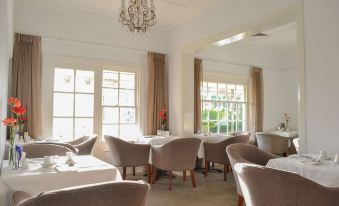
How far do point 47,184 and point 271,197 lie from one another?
172cm

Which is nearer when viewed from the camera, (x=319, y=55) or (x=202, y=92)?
(x=319, y=55)

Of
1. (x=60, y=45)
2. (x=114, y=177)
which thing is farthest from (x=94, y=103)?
(x=114, y=177)

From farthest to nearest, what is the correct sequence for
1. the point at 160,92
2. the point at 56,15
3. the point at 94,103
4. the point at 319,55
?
the point at 160,92 → the point at 94,103 → the point at 56,15 → the point at 319,55

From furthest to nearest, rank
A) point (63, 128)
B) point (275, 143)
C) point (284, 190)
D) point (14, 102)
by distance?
1. point (275, 143)
2. point (63, 128)
3. point (14, 102)
4. point (284, 190)

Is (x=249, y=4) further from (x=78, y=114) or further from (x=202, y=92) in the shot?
(x=78, y=114)

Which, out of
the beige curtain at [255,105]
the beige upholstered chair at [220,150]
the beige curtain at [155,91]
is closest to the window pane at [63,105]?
the beige curtain at [155,91]

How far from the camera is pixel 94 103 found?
5441 mm

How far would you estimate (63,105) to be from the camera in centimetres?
516

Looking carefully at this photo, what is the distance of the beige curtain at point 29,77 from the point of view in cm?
456

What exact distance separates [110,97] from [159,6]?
2.06 metres

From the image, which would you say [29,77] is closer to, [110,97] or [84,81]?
[84,81]

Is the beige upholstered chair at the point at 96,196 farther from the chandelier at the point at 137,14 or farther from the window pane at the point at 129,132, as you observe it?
the window pane at the point at 129,132

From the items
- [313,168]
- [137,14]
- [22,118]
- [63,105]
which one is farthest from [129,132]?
[313,168]

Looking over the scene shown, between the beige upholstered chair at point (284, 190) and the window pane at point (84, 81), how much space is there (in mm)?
3975
